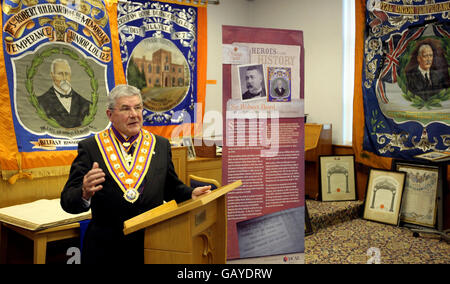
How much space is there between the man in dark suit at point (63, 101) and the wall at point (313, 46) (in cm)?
254

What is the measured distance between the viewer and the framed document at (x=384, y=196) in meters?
4.32

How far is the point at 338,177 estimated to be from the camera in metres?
5.01

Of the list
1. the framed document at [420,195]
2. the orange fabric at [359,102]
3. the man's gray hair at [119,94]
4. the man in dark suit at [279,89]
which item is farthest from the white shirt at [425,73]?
the man's gray hair at [119,94]

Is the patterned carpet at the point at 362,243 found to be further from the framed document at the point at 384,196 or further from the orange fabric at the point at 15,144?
the orange fabric at the point at 15,144

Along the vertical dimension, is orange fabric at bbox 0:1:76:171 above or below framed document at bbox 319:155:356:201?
above

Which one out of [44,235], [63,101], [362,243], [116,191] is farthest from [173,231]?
[362,243]

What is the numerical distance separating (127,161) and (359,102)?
386 centimetres

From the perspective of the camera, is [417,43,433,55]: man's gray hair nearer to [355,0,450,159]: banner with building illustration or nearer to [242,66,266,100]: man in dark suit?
[355,0,450,159]: banner with building illustration

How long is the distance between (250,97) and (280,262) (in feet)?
3.98

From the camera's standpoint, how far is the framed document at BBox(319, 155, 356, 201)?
4.96m

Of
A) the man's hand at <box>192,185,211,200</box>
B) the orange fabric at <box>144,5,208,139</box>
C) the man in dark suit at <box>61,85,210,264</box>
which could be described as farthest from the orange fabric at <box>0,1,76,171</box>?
the orange fabric at <box>144,5,208,139</box>

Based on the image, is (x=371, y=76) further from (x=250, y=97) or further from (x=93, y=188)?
(x=93, y=188)

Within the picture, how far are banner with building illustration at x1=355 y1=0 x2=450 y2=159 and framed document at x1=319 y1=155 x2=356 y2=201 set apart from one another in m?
0.36

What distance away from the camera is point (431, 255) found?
3473mm
